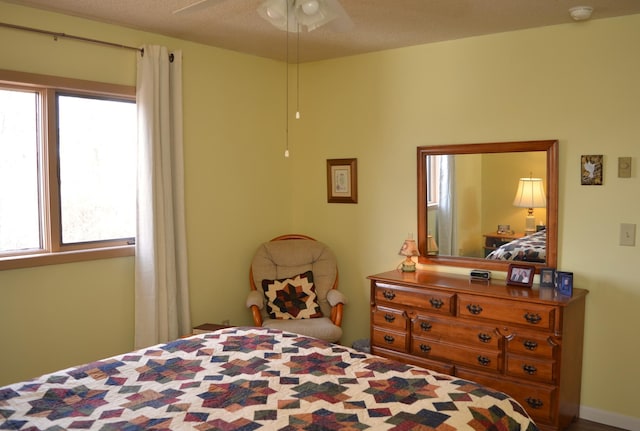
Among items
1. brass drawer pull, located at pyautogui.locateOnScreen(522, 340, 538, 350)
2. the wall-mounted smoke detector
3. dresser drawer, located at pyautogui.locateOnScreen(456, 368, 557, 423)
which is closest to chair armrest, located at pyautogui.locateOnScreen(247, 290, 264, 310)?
dresser drawer, located at pyautogui.locateOnScreen(456, 368, 557, 423)

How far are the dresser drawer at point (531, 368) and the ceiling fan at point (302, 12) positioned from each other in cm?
218

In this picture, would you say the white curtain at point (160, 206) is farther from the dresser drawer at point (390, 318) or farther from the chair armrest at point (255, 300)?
the dresser drawer at point (390, 318)

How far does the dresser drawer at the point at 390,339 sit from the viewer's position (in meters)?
3.75

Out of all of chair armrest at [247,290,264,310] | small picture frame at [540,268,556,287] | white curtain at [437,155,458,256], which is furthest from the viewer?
chair armrest at [247,290,264,310]

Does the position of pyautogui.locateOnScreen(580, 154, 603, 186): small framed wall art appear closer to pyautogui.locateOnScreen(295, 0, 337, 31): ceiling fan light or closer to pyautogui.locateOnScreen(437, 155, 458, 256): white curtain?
pyautogui.locateOnScreen(437, 155, 458, 256): white curtain

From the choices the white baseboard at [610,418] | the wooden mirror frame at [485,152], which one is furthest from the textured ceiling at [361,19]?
the white baseboard at [610,418]

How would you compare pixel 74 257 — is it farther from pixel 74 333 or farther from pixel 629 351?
pixel 629 351

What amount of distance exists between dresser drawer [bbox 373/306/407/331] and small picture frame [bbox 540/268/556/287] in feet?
3.06

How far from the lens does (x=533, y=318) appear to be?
3162 mm

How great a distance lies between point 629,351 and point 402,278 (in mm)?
1465

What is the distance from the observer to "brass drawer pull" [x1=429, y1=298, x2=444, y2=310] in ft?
11.6

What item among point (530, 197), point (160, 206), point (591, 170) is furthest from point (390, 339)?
point (160, 206)

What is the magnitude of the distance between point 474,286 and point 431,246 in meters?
0.63

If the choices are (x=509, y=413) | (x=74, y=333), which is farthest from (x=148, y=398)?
(x=74, y=333)
